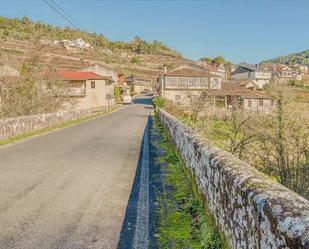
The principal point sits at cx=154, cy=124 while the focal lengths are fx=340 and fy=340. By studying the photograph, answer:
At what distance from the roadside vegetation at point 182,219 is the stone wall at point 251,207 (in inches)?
9.9

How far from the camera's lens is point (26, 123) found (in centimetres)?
1930

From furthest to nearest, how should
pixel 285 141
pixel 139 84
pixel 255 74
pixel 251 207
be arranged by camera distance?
pixel 255 74
pixel 139 84
pixel 285 141
pixel 251 207

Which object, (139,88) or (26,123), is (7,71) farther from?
(139,88)

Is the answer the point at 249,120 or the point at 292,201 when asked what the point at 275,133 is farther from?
the point at 292,201

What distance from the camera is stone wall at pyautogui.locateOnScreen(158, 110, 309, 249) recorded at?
7.91ft

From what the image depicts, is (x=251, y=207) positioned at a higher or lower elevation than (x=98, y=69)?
lower

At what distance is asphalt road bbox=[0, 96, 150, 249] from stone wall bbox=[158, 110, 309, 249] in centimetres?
160

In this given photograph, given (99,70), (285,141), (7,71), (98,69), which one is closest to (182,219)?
(285,141)

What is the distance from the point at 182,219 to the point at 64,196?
266 centimetres

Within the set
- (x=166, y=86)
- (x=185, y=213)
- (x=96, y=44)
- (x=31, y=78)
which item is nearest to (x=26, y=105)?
(x=31, y=78)

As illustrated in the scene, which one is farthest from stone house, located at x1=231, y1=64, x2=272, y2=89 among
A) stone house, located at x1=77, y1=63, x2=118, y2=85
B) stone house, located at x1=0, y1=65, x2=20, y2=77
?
stone house, located at x1=0, y1=65, x2=20, y2=77

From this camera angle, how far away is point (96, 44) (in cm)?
19200

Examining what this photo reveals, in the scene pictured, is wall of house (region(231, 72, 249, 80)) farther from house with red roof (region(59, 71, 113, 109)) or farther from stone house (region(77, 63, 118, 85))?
house with red roof (region(59, 71, 113, 109))

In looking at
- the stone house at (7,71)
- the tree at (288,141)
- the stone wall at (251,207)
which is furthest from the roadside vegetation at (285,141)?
the stone house at (7,71)
